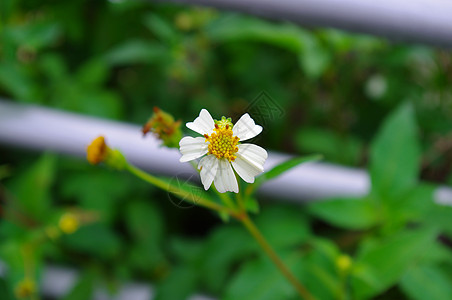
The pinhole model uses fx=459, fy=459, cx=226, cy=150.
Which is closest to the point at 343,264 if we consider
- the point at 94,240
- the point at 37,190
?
the point at 94,240

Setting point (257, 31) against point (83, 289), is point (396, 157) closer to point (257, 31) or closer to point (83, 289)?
point (257, 31)

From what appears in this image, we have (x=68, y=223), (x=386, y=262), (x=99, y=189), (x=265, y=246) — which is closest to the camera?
(x=265, y=246)

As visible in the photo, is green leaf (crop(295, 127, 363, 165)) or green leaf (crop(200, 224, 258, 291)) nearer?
green leaf (crop(200, 224, 258, 291))

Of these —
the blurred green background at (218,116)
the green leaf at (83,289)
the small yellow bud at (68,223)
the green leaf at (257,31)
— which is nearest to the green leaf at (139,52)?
the blurred green background at (218,116)

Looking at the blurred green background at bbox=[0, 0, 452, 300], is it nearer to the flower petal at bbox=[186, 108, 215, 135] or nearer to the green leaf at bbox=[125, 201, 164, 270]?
the green leaf at bbox=[125, 201, 164, 270]

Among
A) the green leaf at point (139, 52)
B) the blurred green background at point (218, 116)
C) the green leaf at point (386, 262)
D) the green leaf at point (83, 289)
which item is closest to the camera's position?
the green leaf at point (386, 262)

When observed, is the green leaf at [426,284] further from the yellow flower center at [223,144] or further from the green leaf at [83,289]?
the green leaf at [83,289]

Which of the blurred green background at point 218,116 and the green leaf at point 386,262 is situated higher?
the blurred green background at point 218,116

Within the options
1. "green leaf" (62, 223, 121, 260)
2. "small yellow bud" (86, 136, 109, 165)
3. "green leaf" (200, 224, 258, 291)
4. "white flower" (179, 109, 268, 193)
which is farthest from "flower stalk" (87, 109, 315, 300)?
"green leaf" (62, 223, 121, 260)
